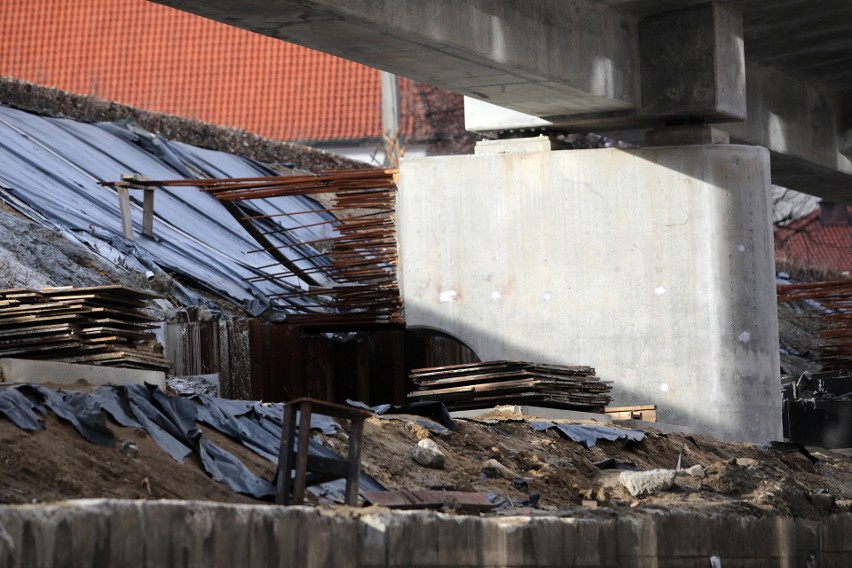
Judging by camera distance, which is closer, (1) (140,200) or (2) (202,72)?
(1) (140,200)

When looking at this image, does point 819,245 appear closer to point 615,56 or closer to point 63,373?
point 615,56

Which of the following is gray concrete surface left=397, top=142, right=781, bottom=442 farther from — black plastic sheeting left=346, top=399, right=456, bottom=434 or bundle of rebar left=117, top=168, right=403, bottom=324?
black plastic sheeting left=346, top=399, right=456, bottom=434

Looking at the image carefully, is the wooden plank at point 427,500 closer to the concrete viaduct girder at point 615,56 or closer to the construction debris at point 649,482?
the construction debris at point 649,482

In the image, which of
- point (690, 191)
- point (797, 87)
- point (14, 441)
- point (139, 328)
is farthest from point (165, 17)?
point (14, 441)

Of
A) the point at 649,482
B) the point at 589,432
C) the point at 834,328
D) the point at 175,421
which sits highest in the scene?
the point at 834,328

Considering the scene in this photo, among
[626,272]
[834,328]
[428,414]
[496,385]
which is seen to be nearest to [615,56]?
[626,272]

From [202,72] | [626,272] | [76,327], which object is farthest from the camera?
[202,72]

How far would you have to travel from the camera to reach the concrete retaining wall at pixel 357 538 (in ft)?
19.7

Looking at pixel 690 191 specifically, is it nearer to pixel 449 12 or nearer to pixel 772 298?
pixel 772 298

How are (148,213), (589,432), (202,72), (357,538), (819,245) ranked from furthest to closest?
(819,245), (202,72), (148,213), (589,432), (357,538)

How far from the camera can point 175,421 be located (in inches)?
369

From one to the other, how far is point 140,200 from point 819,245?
33619mm

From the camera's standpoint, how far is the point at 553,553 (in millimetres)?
8586

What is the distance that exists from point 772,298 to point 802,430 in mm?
4456
